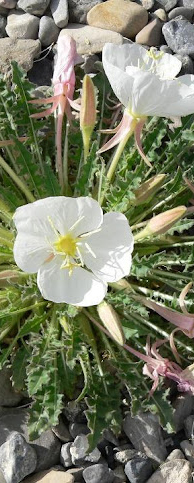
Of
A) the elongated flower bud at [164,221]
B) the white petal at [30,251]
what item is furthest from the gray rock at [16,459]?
the elongated flower bud at [164,221]

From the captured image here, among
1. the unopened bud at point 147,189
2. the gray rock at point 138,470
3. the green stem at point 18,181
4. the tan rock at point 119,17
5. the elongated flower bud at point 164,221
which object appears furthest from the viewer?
the tan rock at point 119,17

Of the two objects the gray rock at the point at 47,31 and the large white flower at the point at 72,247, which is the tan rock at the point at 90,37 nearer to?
the gray rock at the point at 47,31

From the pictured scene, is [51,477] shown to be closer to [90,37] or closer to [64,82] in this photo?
[64,82]

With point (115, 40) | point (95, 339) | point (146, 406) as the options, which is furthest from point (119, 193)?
point (115, 40)

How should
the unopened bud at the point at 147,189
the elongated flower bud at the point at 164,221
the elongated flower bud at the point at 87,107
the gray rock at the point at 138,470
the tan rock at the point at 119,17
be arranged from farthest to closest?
the tan rock at the point at 119,17 < the gray rock at the point at 138,470 < the unopened bud at the point at 147,189 < the elongated flower bud at the point at 87,107 < the elongated flower bud at the point at 164,221

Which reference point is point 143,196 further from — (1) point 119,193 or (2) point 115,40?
(2) point 115,40

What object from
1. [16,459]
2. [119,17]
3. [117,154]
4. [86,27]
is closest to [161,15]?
[119,17]

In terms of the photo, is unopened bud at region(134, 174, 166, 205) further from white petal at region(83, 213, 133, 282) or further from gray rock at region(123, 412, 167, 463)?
Result: gray rock at region(123, 412, 167, 463)

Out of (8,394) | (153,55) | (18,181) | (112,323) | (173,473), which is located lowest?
(173,473)
